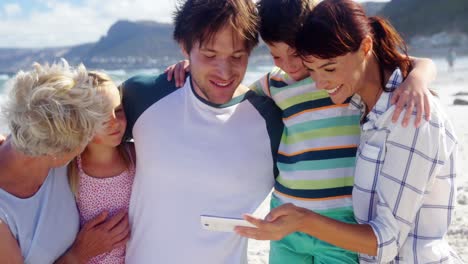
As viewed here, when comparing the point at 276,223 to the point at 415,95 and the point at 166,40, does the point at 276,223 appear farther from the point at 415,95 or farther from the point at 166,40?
the point at 166,40

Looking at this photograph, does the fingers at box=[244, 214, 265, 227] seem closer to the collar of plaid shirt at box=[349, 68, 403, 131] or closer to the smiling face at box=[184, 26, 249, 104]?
the collar of plaid shirt at box=[349, 68, 403, 131]

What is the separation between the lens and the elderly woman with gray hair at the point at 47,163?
1889 millimetres

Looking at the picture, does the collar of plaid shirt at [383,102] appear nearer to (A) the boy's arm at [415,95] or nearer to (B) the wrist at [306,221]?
(A) the boy's arm at [415,95]

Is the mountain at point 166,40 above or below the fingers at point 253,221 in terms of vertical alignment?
below

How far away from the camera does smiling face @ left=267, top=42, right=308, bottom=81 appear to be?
7.86ft

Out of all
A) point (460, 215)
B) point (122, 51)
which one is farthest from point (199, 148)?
point (122, 51)

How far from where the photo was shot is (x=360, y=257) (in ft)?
7.02

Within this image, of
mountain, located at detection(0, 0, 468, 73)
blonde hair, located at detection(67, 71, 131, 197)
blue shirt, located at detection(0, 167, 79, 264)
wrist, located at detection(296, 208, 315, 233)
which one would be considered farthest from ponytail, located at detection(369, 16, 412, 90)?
mountain, located at detection(0, 0, 468, 73)

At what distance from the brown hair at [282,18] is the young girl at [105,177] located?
0.76m

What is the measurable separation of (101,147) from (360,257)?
1258 millimetres

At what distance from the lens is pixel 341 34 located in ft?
6.38

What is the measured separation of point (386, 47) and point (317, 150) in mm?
544

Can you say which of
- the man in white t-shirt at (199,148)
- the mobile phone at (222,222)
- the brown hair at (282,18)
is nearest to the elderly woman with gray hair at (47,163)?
the man in white t-shirt at (199,148)

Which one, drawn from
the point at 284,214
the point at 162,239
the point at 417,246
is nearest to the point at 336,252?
the point at 417,246
